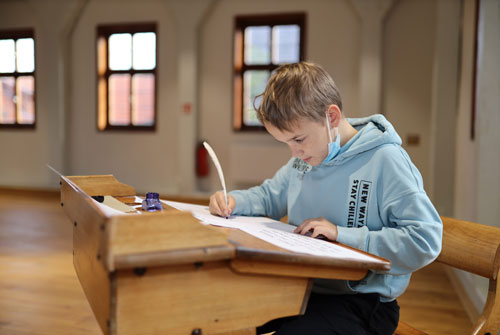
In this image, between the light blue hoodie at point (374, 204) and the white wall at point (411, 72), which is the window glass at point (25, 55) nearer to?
the white wall at point (411, 72)

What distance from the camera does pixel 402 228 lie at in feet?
3.84

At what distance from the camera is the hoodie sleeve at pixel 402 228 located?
115 centimetres

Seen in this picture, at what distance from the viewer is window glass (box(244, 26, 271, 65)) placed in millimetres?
7289

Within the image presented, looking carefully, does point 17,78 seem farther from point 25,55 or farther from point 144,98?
point 144,98

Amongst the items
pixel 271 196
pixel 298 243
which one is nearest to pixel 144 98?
pixel 271 196

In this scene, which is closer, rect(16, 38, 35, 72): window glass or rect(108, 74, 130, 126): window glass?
rect(108, 74, 130, 126): window glass

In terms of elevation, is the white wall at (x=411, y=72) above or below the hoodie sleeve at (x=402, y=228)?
above

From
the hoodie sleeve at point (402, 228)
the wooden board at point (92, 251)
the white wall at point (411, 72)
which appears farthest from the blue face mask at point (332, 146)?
the white wall at point (411, 72)

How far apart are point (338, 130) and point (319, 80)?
183 millimetres

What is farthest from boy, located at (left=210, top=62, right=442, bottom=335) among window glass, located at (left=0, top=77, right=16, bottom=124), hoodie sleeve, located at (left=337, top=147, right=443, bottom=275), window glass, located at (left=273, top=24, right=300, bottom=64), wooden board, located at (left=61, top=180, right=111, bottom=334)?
window glass, located at (left=0, top=77, right=16, bottom=124)

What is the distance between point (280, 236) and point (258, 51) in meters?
6.50

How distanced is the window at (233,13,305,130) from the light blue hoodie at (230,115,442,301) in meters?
5.61

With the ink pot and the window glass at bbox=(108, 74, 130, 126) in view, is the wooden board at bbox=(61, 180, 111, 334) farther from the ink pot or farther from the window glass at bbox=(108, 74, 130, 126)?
the window glass at bbox=(108, 74, 130, 126)

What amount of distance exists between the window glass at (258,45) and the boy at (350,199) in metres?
6.03
